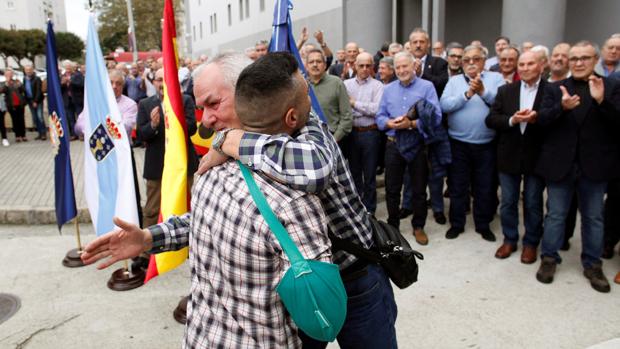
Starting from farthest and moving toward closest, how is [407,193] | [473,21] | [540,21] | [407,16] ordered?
[407,16], [473,21], [540,21], [407,193]

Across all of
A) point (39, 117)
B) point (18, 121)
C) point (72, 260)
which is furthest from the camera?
point (39, 117)

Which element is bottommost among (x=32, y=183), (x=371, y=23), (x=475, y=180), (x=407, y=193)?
(x=32, y=183)

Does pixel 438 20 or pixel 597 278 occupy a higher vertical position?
pixel 438 20

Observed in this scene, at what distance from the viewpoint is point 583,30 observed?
10.7 meters

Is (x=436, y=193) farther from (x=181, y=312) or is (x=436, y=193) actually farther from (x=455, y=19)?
(x=455, y=19)

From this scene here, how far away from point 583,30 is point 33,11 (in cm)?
7785

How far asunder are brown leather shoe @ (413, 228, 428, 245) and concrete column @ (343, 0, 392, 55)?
8564 millimetres

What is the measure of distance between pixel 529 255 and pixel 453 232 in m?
0.94

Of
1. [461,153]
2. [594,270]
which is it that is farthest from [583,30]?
[594,270]

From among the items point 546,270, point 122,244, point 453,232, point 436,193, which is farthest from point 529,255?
point 122,244

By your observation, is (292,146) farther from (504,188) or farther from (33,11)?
(33,11)

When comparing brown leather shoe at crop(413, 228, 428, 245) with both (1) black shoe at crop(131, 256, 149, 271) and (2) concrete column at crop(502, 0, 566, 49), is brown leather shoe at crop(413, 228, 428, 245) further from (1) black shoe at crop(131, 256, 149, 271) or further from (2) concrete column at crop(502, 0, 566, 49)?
(2) concrete column at crop(502, 0, 566, 49)

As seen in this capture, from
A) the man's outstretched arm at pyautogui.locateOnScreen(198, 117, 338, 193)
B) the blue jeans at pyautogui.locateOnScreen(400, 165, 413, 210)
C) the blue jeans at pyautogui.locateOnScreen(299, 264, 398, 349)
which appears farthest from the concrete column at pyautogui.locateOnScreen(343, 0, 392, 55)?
the man's outstretched arm at pyautogui.locateOnScreen(198, 117, 338, 193)

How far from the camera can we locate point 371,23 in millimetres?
13172
